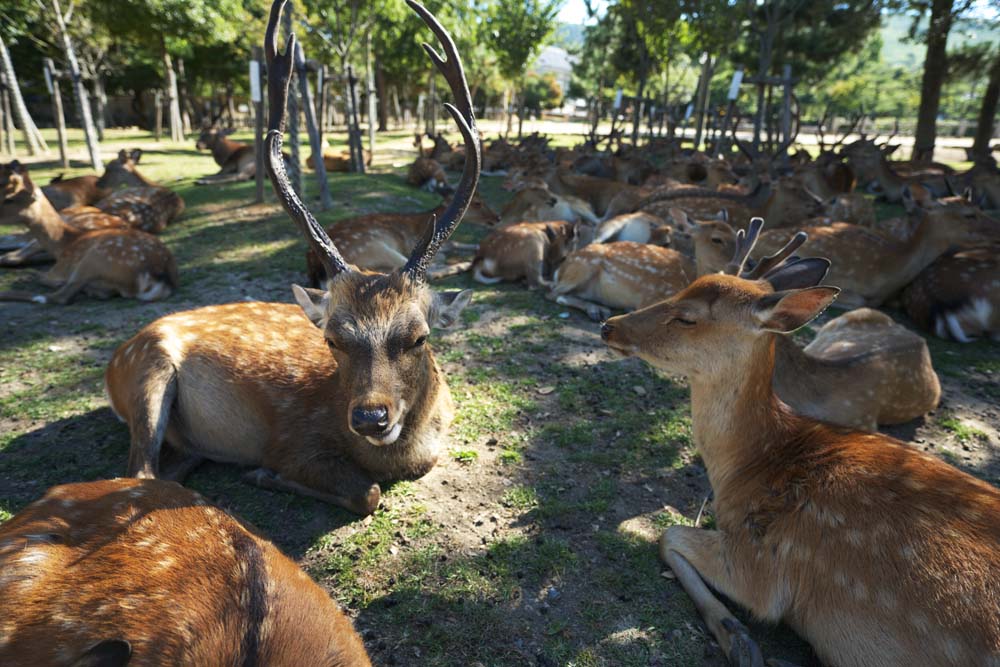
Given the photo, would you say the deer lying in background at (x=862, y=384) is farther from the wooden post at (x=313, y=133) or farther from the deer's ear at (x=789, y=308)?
the wooden post at (x=313, y=133)

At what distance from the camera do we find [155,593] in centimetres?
171

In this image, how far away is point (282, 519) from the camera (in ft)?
9.45

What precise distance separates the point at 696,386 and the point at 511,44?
91.2 ft

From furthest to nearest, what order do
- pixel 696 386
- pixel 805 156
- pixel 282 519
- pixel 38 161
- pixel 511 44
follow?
pixel 511 44, pixel 805 156, pixel 38 161, pixel 282 519, pixel 696 386

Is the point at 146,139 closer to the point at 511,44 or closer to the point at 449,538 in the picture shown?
the point at 511,44

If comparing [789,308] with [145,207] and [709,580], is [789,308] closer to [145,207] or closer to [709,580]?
[709,580]

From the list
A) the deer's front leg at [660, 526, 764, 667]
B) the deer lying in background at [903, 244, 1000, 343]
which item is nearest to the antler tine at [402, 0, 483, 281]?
the deer's front leg at [660, 526, 764, 667]

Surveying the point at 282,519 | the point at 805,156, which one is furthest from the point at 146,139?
the point at 282,519

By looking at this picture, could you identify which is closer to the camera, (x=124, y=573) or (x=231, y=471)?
(x=124, y=573)

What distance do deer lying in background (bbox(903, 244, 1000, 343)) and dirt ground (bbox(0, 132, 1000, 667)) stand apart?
22 cm

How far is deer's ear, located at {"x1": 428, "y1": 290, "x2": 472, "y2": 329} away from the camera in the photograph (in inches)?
117

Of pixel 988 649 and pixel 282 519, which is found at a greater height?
pixel 988 649

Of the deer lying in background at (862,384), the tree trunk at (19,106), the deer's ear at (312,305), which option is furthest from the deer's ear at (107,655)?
the tree trunk at (19,106)

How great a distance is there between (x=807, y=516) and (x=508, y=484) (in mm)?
1494
